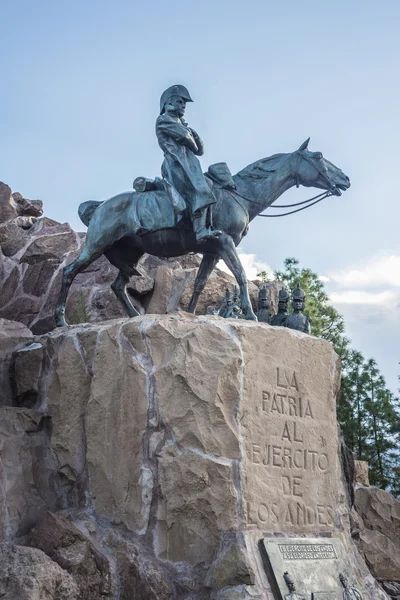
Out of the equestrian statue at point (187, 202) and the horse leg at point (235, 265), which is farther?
the equestrian statue at point (187, 202)

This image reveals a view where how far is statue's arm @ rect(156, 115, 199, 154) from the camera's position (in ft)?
31.5

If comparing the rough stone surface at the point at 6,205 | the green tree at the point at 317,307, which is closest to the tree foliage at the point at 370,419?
the green tree at the point at 317,307

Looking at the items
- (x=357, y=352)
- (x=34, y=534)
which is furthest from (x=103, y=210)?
(x=357, y=352)

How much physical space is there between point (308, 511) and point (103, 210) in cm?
400

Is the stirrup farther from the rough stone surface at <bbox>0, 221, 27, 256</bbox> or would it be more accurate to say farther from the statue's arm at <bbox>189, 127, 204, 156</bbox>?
the rough stone surface at <bbox>0, 221, 27, 256</bbox>

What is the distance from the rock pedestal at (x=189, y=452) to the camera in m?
7.25

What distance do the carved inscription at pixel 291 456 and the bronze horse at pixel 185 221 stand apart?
1881 millimetres

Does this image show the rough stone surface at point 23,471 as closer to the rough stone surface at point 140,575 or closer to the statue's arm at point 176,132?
the rough stone surface at point 140,575

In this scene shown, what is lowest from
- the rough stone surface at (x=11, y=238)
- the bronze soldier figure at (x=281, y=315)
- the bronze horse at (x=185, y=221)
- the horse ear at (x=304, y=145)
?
the bronze soldier figure at (x=281, y=315)

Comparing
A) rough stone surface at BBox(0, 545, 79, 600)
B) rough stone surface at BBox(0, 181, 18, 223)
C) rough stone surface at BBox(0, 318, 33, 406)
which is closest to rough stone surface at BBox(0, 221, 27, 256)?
rough stone surface at BBox(0, 181, 18, 223)

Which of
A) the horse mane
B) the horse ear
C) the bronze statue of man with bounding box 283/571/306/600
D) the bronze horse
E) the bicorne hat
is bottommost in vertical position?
the bronze statue of man with bounding box 283/571/306/600

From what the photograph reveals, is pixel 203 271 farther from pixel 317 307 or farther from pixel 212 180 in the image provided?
pixel 317 307

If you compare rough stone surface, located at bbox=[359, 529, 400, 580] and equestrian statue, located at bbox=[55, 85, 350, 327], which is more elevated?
equestrian statue, located at bbox=[55, 85, 350, 327]

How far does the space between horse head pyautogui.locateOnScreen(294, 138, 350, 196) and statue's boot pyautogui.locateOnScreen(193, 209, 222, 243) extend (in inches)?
52.5
